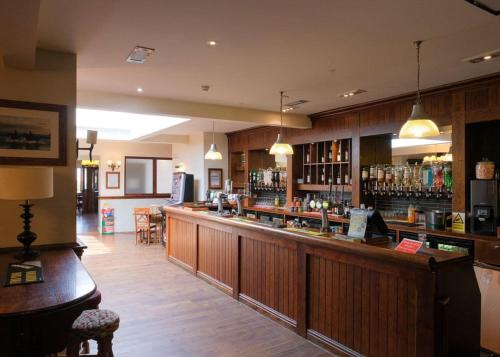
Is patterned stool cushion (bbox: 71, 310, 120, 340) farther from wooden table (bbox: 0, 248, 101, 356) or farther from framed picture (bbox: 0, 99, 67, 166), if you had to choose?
framed picture (bbox: 0, 99, 67, 166)

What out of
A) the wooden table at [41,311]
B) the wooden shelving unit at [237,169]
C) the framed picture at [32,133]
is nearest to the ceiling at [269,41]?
the framed picture at [32,133]

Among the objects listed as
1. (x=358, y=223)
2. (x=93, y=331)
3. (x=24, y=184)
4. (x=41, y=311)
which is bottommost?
(x=93, y=331)

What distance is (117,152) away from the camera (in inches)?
→ 408

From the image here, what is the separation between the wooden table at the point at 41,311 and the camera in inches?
70.6

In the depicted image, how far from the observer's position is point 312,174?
23.6 feet

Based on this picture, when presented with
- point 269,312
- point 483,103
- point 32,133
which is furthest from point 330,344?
point 483,103

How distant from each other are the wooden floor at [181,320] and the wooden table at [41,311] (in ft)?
3.97

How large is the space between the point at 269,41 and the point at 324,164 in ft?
12.9

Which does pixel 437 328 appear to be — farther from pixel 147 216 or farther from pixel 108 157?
pixel 108 157

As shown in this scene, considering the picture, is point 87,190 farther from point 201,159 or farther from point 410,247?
point 410,247

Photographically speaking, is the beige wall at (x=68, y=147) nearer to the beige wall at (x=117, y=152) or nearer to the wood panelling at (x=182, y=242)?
the wood panelling at (x=182, y=242)

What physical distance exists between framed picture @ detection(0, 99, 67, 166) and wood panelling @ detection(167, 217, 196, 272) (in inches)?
108

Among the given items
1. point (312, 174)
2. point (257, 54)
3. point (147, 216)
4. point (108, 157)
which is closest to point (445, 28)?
point (257, 54)

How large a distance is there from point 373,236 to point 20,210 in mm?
3093
